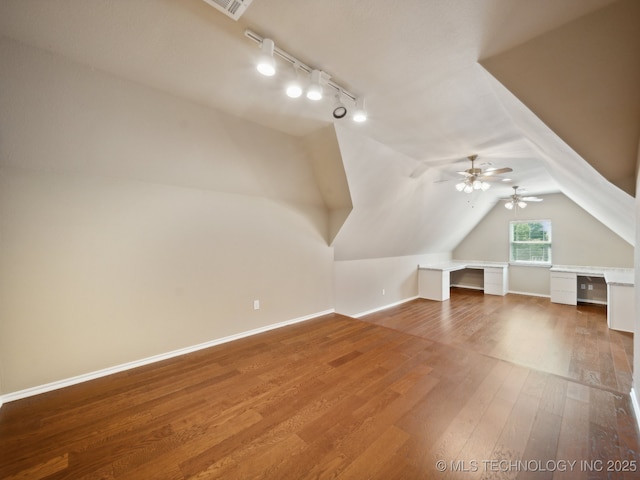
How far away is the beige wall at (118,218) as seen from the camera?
6.28 ft

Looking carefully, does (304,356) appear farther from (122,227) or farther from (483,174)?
(483,174)

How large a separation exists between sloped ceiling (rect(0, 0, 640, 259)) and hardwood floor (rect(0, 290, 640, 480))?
6.11 feet

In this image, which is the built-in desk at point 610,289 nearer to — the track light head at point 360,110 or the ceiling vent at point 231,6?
the track light head at point 360,110

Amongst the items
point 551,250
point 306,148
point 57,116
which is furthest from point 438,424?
point 551,250

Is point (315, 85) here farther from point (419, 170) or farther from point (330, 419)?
point (419, 170)

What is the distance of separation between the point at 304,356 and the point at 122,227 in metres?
2.26

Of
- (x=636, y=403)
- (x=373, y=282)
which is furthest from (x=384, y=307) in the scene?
(x=636, y=403)

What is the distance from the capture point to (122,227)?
2.43 meters

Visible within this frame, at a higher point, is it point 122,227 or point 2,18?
point 2,18

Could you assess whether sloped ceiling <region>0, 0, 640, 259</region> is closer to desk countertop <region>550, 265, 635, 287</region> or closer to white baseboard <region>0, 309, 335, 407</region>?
white baseboard <region>0, 309, 335, 407</region>

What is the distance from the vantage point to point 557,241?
6344 millimetres

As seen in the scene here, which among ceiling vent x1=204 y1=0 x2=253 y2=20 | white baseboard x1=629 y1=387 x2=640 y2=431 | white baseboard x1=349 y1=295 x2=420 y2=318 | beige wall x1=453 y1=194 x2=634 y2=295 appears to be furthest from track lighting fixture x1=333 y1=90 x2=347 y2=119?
beige wall x1=453 y1=194 x2=634 y2=295

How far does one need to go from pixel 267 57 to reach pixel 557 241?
8051 millimetres

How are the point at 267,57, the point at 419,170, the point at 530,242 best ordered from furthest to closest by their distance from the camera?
1. the point at 530,242
2. the point at 419,170
3. the point at 267,57
